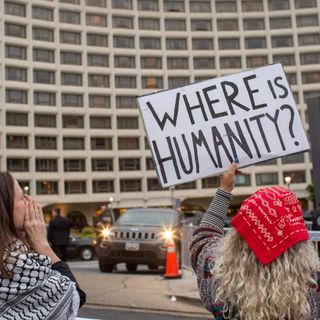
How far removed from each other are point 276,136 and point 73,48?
62458 mm

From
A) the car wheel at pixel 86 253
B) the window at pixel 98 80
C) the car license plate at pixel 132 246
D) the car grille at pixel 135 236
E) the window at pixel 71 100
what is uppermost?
the window at pixel 98 80

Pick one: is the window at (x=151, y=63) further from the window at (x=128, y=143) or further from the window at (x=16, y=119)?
the window at (x=16, y=119)

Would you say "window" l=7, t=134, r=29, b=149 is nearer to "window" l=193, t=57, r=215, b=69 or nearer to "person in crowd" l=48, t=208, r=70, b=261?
"window" l=193, t=57, r=215, b=69

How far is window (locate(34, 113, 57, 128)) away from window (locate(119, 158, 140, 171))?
28.9 feet

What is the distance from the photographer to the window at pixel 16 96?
5997cm

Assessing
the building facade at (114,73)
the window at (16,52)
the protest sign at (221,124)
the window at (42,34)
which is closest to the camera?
the protest sign at (221,124)

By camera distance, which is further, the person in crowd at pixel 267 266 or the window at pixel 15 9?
the window at pixel 15 9

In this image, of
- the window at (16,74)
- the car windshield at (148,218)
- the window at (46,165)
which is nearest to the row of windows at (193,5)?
the window at (16,74)

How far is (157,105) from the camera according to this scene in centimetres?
419

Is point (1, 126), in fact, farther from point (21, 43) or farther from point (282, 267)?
point (282, 267)

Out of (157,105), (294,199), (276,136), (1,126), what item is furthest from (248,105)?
(1,126)

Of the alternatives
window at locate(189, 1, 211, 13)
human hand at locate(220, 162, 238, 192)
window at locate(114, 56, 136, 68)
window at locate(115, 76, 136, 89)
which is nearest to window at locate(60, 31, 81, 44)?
window at locate(114, 56, 136, 68)

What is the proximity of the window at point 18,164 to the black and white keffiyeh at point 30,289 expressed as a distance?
58714 mm

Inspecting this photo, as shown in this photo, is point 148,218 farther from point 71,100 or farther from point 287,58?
point 287,58
